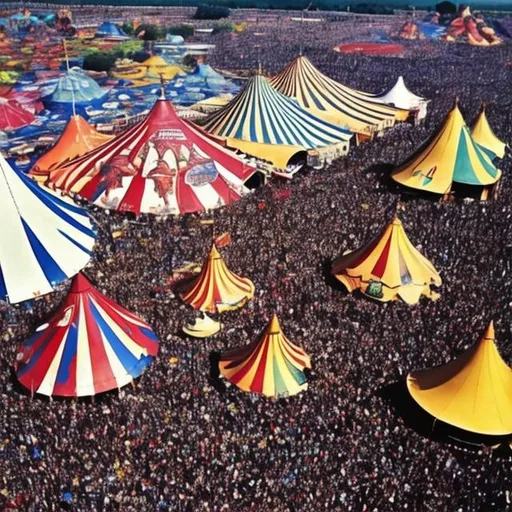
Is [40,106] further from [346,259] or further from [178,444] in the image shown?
[178,444]

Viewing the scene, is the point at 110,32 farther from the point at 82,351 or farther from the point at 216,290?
the point at 82,351

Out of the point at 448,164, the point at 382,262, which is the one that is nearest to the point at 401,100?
the point at 448,164

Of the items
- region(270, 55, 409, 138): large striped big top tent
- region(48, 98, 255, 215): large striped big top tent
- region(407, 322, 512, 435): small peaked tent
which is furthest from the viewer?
region(270, 55, 409, 138): large striped big top tent

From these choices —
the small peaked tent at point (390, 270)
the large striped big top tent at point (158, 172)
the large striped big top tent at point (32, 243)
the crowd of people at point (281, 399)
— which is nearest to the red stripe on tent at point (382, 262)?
the small peaked tent at point (390, 270)

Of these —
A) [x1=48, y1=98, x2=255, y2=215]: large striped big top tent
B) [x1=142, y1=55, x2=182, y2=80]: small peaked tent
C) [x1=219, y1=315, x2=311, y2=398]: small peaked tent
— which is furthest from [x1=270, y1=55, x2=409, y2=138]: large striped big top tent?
[x1=219, y1=315, x2=311, y2=398]: small peaked tent

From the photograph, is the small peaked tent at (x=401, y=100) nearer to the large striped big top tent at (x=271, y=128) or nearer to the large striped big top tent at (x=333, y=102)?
the large striped big top tent at (x=333, y=102)

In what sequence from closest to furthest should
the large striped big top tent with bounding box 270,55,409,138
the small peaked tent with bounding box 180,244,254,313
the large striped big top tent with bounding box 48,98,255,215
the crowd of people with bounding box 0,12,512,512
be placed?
the crowd of people with bounding box 0,12,512,512
the small peaked tent with bounding box 180,244,254,313
the large striped big top tent with bounding box 48,98,255,215
the large striped big top tent with bounding box 270,55,409,138

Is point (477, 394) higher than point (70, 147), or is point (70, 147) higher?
point (70, 147)

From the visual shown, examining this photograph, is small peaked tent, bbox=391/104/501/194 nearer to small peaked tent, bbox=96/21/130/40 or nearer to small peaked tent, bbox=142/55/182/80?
small peaked tent, bbox=142/55/182/80

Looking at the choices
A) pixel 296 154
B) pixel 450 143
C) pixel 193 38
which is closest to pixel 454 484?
pixel 450 143
